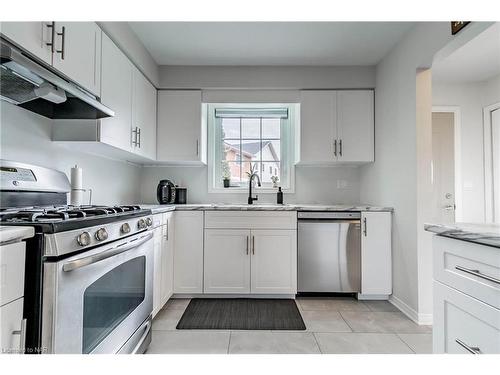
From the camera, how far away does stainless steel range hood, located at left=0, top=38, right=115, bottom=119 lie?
1143 millimetres

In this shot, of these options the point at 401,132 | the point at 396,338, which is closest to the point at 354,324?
the point at 396,338

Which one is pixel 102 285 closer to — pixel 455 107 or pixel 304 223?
pixel 304 223

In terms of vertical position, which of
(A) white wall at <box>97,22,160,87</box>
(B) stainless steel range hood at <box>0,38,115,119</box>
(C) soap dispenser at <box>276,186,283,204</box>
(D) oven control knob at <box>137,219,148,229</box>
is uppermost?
(A) white wall at <box>97,22,160,87</box>

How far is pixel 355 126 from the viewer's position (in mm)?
2984

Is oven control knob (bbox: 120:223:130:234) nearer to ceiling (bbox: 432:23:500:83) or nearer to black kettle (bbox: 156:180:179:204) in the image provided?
black kettle (bbox: 156:180:179:204)

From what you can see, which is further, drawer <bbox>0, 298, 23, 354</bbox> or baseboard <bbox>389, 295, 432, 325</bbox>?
baseboard <bbox>389, 295, 432, 325</bbox>

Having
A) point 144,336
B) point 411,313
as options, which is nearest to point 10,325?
point 144,336

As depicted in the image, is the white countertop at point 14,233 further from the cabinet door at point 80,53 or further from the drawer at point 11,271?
the cabinet door at point 80,53

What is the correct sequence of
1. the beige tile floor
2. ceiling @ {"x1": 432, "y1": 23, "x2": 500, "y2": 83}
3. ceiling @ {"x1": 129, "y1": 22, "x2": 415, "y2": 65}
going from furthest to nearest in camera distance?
1. ceiling @ {"x1": 432, "y1": 23, "x2": 500, "y2": 83}
2. ceiling @ {"x1": 129, "y1": 22, "x2": 415, "y2": 65}
3. the beige tile floor

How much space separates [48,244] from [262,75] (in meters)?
2.66

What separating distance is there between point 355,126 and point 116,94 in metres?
2.33

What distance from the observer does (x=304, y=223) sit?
2.65 metres

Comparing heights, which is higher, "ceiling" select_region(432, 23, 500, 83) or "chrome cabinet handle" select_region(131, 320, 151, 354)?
"ceiling" select_region(432, 23, 500, 83)

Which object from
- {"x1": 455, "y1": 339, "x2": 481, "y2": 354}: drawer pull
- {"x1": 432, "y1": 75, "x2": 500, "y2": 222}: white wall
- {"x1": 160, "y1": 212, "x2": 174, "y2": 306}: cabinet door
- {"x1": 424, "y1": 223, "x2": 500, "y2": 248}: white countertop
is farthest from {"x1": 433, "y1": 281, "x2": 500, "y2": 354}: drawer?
{"x1": 432, "y1": 75, "x2": 500, "y2": 222}: white wall
